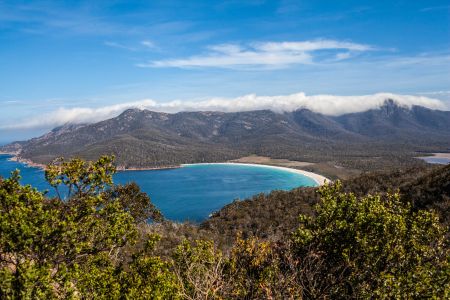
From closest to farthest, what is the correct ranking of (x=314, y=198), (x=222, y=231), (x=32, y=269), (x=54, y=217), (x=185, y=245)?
(x=32, y=269)
(x=54, y=217)
(x=185, y=245)
(x=222, y=231)
(x=314, y=198)

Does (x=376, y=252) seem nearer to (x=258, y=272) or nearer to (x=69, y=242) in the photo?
(x=258, y=272)

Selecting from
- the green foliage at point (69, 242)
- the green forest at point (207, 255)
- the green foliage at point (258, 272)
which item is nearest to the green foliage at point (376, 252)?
the green forest at point (207, 255)

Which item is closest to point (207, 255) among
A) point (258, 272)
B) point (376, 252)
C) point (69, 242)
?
point (258, 272)

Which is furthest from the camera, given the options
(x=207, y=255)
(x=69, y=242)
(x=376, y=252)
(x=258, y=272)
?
(x=207, y=255)

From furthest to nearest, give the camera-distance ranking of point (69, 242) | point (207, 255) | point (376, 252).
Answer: point (207, 255) < point (376, 252) < point (69, 242)

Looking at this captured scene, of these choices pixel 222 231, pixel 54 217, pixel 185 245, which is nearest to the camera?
pixel 54 217

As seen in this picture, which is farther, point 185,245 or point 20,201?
point 185,245

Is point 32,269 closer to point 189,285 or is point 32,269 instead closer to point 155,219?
point 189,285

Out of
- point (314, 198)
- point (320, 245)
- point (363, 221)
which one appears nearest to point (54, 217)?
point (320, 245)
